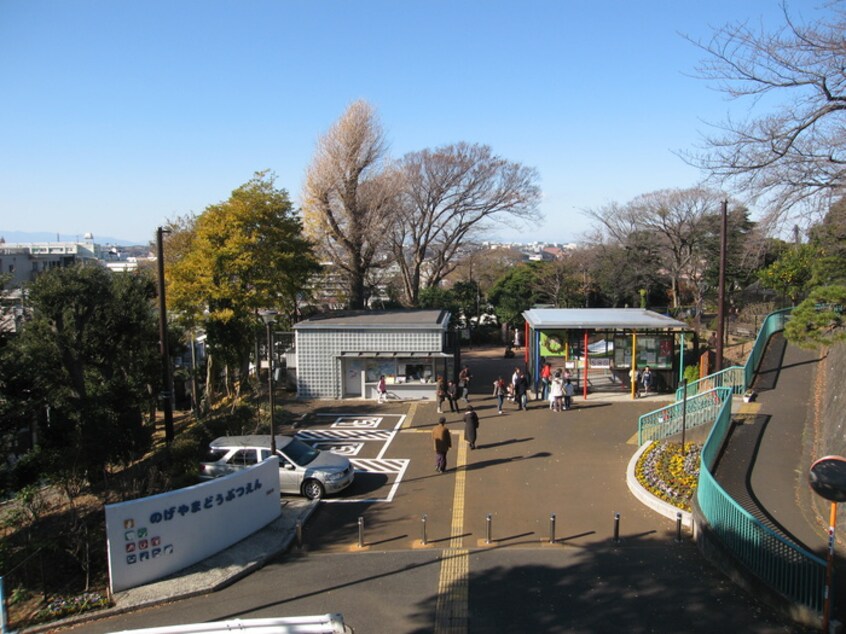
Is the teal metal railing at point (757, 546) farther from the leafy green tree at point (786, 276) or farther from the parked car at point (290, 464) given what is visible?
the leafy green tree at point (786, 276)

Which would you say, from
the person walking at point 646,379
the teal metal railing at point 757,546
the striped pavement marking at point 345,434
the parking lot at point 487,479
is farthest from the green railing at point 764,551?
the person walking at point 646,379

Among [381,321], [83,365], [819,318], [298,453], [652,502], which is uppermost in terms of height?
[819,318]

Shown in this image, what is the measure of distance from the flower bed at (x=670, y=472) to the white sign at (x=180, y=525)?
7.84 meters

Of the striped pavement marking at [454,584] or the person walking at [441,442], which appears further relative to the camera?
the person walking at [441,442]

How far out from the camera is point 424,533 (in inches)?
431

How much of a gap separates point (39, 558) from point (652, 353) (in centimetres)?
1941

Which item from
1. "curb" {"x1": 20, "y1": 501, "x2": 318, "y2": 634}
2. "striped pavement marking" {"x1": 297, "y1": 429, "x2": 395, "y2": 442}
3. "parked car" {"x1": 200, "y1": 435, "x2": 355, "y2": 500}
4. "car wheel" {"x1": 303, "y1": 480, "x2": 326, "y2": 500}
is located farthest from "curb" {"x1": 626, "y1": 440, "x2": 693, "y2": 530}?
"striped pavement marking" {"x1": 297, "y1": 429, "x2": 395, "y2": 442}

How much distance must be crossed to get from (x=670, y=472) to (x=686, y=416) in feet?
10.0

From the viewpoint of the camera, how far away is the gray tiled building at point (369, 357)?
23281 mm

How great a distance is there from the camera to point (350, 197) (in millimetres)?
35188

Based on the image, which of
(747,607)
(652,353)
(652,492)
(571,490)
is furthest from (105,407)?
(652,353)

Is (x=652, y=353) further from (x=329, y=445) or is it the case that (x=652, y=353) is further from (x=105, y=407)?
(x=105, y=407)

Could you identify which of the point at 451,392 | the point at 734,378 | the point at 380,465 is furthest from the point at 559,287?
the point at 380,465

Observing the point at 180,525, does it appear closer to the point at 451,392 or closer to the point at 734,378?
the point at 451,392
